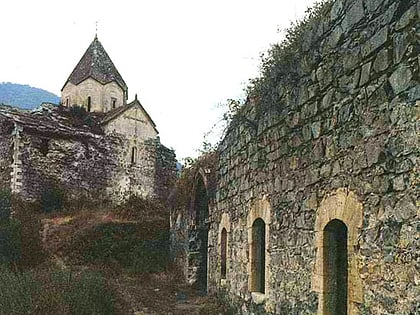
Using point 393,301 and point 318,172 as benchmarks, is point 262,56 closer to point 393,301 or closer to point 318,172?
point 318,172

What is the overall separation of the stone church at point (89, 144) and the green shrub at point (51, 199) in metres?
0.22

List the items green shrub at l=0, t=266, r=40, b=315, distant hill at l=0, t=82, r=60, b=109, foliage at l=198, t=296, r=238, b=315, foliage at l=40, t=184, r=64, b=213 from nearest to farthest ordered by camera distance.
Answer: green shrub at l=0, t=266, r=40, b=315
foliage at l=198, t=296, r=238, b=315
foliage at l=40, t=184, r=64, b=213
distant hill at l=0, t=82, r=60, b=109

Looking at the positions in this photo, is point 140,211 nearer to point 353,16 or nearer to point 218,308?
point 218,308

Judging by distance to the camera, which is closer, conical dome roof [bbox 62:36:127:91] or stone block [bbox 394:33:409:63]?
stone block [bbox 394:33:409:63]

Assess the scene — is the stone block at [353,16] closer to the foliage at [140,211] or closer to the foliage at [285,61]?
the foliage at [285,61]

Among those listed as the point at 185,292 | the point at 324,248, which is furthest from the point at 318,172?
the point at 185,292

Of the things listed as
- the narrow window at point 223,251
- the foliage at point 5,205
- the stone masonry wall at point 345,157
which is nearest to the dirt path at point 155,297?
the narrow window at point 223,251

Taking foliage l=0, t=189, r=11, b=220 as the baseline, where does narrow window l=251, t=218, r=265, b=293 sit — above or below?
below

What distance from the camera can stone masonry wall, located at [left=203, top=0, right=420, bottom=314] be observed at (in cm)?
408

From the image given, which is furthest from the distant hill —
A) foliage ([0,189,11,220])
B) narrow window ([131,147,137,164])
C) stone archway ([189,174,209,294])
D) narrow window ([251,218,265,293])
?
narrow window ([251,218,265,293])

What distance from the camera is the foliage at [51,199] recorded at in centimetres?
2453

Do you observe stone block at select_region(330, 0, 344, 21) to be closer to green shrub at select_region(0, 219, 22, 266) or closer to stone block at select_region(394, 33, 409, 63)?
stone block at select_region(394, 33, 409, 63)

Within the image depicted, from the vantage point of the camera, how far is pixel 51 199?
24719 mm

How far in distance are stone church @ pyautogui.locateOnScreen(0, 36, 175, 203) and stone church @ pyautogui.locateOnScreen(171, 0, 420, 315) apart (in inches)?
711
